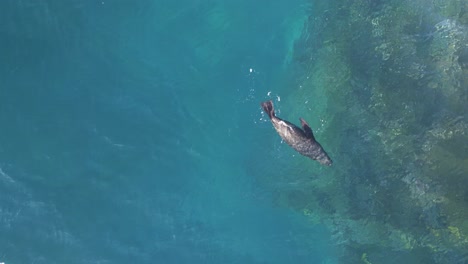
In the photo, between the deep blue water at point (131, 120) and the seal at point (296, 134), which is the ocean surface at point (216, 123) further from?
the seal at point (296, 134)

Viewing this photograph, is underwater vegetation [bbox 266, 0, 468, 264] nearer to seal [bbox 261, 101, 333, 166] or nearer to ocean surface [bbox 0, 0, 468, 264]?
ocean surface [bbox 0, 0, 468, 264]

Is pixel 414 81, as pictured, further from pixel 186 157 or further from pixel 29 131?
pixel 29 131

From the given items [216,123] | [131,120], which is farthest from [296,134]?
[131,120]

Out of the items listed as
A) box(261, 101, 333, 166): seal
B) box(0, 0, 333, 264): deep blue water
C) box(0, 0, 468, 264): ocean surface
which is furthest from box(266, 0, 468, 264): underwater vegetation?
box(261, 101, 333, 166): seal

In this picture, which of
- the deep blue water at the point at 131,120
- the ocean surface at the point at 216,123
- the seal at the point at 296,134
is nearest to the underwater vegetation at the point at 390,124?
the ocean surface at the point at 216,123

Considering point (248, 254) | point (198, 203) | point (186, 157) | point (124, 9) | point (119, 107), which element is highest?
point (124, 9)

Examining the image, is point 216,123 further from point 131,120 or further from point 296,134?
point 296,134

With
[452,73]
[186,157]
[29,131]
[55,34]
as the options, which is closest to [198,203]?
[186,157]
